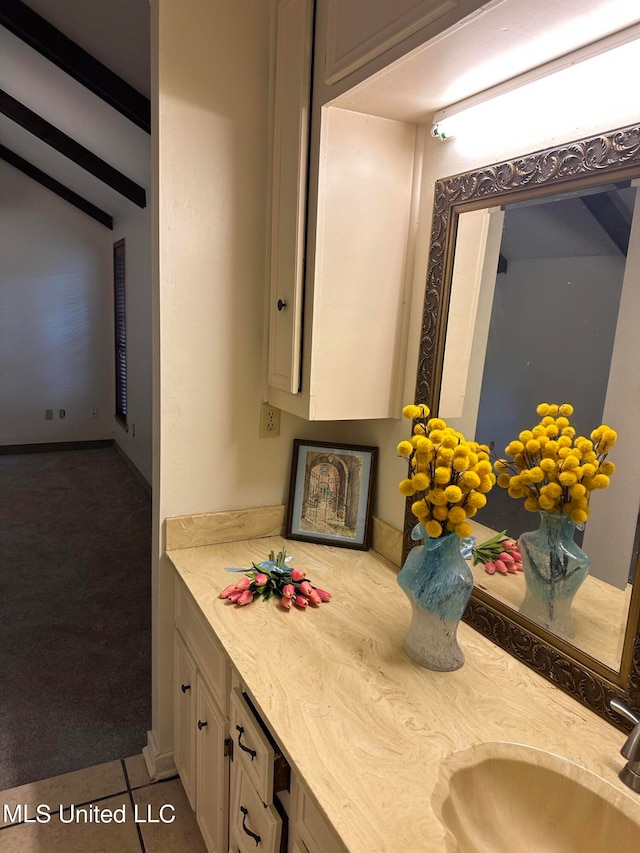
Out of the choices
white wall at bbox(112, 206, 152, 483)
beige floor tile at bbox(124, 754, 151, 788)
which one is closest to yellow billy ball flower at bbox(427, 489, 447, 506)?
beige floor tile at bbox(124, 754, 151, 788)

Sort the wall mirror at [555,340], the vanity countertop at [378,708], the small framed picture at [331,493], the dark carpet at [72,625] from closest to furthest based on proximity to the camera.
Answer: the vanity countertop at [378,708], the wall mirror at [555,340], the small framed picture at [331,493], the dark carpet at [72,625]

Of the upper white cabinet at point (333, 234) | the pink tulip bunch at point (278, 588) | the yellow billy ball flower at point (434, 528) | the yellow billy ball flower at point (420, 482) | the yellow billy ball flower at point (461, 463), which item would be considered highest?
the upper white cabinet at point (333, 234)

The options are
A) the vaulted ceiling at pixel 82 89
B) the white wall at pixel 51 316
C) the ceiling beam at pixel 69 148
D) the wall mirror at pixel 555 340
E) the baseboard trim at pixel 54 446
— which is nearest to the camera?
the wall mirror at pixel 555 340

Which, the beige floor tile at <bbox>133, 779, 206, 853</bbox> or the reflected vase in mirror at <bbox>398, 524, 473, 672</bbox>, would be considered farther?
the beige floor tile at <bbox>133, 779, 206, 853</bbox>

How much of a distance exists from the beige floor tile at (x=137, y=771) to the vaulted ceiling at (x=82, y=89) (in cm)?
292

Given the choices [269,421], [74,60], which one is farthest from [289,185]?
[74,60]

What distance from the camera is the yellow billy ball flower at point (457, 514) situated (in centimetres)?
116

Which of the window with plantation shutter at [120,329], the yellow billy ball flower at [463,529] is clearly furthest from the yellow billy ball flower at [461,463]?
the window with plantation shutter at [120,329]

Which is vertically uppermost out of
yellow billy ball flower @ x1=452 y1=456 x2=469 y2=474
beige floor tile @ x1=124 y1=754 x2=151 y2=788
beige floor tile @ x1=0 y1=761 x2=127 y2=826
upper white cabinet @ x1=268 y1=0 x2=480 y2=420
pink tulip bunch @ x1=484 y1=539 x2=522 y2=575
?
upper white cabinet @ x1=268 y1=0 x2=480 y2=420

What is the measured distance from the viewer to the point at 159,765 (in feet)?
6.42

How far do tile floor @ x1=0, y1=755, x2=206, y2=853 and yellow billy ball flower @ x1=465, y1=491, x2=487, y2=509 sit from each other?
136cm

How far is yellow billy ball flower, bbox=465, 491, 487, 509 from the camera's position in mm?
1139

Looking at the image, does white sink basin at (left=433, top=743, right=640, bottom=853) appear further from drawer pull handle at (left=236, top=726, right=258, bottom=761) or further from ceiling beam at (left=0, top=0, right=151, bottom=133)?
ceiling beam at (left=0, top=0, right=151, bottom=133)

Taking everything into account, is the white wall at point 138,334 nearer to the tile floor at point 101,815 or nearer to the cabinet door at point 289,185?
the tile floor at point 101,815
